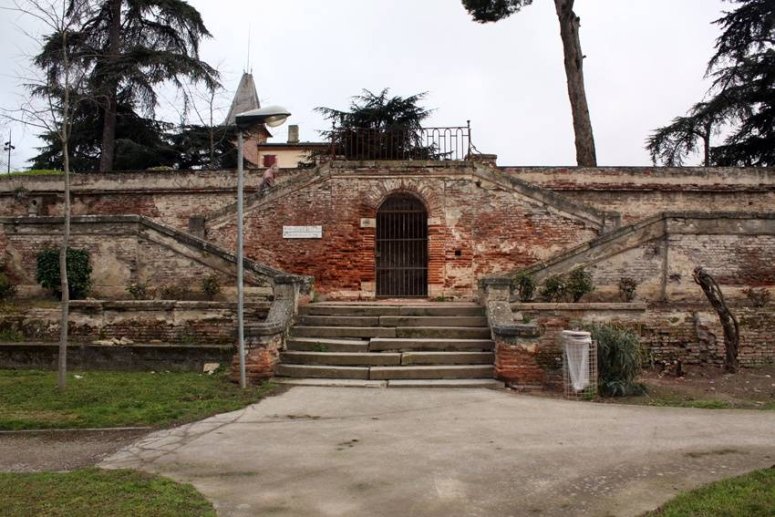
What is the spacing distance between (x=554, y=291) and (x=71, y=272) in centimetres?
903

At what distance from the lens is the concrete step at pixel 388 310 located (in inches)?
406

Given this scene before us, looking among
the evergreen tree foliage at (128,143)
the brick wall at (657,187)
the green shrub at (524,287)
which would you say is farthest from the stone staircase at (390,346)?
the evergreen tree foliage at (128,143)

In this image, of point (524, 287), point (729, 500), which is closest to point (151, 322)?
point (524, 287)

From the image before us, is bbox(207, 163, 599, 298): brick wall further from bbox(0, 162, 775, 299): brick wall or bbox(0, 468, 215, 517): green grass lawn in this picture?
bbox(0, 468, 215, 517): green grass lawn

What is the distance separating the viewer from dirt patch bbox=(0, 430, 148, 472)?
16.0 feet

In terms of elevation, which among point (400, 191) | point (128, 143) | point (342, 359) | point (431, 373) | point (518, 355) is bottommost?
point (431, 373)

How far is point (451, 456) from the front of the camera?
5.00 metres

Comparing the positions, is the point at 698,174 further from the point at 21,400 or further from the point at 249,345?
the point at 21,400

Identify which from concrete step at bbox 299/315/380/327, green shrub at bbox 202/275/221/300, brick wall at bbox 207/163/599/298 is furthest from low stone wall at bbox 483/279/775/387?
green shrub at bbox 202/275/221/300

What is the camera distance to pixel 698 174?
54.1 feet

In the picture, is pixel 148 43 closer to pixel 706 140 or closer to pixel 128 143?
pixel 128 143

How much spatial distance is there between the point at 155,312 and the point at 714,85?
74.9 ft

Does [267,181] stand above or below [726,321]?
above

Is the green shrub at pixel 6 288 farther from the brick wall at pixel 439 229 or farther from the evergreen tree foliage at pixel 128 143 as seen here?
the evergreen tree foliage at pixel 128 143
